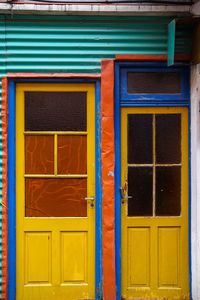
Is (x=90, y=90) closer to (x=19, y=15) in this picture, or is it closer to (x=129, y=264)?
(x=19, y=15)

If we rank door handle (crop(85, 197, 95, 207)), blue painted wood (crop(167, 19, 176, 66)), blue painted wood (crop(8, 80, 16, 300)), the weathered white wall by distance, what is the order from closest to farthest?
blue painted wood (crop(167, 19, 176, 66)), the weathered white wall, blue painted wood (crop(8, 80, 16, 300)), door handle (crop(85, 197, 95, 207))

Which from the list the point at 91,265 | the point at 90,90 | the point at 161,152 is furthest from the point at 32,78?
the point at 91,265

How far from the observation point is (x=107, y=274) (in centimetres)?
626

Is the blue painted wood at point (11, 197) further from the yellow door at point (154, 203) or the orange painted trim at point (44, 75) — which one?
the yellow door at point (154, 203)

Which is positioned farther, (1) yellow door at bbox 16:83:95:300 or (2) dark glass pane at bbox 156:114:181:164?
(2) dark glass pane at bbox 156:114:181:164

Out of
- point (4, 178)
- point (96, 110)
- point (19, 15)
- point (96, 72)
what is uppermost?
point (19, 15)

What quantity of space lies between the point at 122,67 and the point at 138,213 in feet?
5.80

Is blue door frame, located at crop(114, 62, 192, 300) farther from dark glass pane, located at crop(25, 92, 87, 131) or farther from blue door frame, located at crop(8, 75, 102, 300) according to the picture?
dark glass pane, located at crop(25, 92, 87, 131)

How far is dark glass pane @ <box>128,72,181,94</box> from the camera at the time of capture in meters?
6.47

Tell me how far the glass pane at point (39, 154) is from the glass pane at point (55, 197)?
128 millimetres

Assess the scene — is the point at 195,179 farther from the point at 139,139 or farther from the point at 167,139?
the point at 139,139

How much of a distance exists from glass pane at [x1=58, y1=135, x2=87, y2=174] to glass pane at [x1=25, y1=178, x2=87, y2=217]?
132 mm

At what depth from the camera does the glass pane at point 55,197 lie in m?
6.41

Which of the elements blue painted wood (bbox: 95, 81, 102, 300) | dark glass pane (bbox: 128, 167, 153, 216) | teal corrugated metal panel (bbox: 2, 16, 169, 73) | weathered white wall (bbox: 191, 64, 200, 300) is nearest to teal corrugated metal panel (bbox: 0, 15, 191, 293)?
teal corrugated metal panel (bbox: 2, 16, 169, 73)
